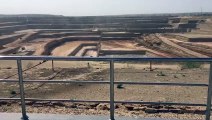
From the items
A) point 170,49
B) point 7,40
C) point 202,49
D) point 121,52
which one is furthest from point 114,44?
point 7,40

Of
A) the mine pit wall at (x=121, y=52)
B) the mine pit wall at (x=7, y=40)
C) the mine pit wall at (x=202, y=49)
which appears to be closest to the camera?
the mine pit wall at (x=202, y=49)

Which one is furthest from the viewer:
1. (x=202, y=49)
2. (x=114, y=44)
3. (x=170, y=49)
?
(x=114, y=44)

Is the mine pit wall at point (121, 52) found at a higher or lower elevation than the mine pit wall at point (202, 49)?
lower

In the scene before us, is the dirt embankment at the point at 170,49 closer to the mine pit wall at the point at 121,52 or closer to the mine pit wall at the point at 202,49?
the mine pit wall at the point at 202,49

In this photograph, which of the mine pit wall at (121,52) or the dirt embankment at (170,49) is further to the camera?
the mine pit wall at (121,52)

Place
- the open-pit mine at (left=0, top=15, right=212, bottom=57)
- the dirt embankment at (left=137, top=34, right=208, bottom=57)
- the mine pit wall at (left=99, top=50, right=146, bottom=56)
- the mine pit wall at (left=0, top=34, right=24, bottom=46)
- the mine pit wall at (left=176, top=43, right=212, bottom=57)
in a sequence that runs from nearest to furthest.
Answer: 1. the dirt embankment at (left=137, top=34, right=208, bottom=57)
2. the mine pit wall at (left=176, top=43, right=212, bottom=57)
3. the open-pit mine at (left=0, top=15, right=212, bottom=57)
4. the mine pit wall at (left=99, top=50, right=146, bottom=56)
5. the mine pit wall at (left=0, top=34, right=24, bottom=46)

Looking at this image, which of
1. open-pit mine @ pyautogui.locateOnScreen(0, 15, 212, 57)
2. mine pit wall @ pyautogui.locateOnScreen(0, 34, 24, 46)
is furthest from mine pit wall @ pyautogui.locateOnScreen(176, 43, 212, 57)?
mine pit wall @ pyautogui.locateOnScreen(0, 34, 24, 46)

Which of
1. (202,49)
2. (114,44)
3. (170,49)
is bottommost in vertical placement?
(114,44)

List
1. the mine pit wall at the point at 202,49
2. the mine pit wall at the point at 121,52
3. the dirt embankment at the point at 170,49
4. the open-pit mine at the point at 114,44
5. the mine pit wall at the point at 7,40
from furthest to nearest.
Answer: the mine pit wall at the point at 7,40, the mine pit wall at the point at 121,52, the open-pit mine at the point at 114,44, the mine pit wall at the point at 202,49, the dirt embankment at the point at 170,49

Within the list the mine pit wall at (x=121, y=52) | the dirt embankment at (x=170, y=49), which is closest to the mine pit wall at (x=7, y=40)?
the mine pit wall at (x=121, y=52)

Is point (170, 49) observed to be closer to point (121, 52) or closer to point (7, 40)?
point (121, 52)

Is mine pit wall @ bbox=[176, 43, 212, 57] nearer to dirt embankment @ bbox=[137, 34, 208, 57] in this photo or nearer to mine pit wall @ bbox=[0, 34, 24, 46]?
dirt embankment @ bbox=[137, 34, 208, 57]
